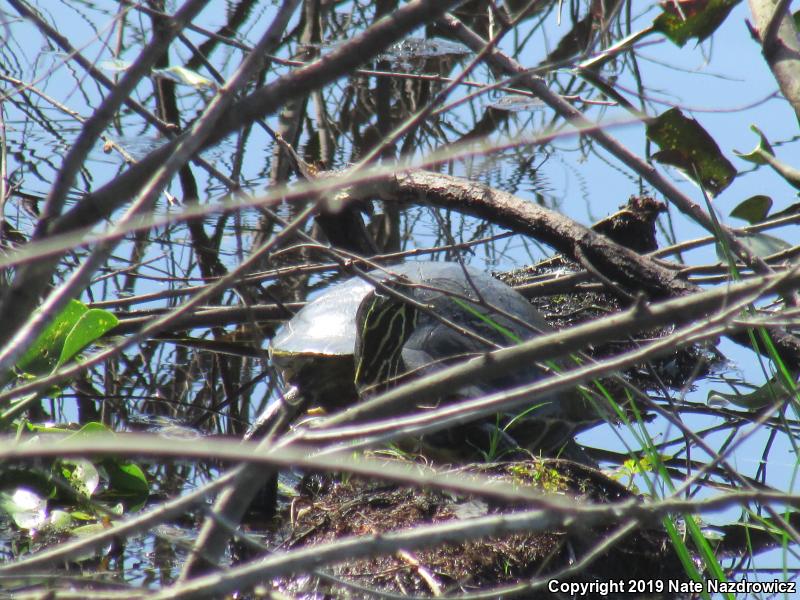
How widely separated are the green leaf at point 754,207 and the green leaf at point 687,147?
0.64 ft

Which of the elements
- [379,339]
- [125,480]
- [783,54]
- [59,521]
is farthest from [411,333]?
[783,54]

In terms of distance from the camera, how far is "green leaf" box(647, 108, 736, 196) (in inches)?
64.1

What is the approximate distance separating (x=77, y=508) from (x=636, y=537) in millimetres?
1027

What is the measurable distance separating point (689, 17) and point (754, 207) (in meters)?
0.52

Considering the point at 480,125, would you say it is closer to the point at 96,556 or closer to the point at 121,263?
the point at 121,263

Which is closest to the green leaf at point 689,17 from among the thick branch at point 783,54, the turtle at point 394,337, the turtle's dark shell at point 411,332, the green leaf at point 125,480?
the thick branch at point 783,54

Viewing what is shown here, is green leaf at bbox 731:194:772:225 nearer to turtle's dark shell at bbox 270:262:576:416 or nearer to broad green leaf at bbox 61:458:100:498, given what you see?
turtle's dark shell at bbox 270:262:576:416

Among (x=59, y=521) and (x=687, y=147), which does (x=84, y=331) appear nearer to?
(x=59, y=521)

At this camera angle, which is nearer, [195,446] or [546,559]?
[195,446]

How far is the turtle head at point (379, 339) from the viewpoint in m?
1.93

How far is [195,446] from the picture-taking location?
413 mm

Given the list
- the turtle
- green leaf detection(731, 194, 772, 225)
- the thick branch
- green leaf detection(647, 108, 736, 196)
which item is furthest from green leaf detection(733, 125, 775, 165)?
the turtle

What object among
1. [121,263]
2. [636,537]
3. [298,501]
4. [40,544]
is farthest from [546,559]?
[121,263]

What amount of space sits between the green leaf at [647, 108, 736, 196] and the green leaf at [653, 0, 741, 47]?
0.51 ft
